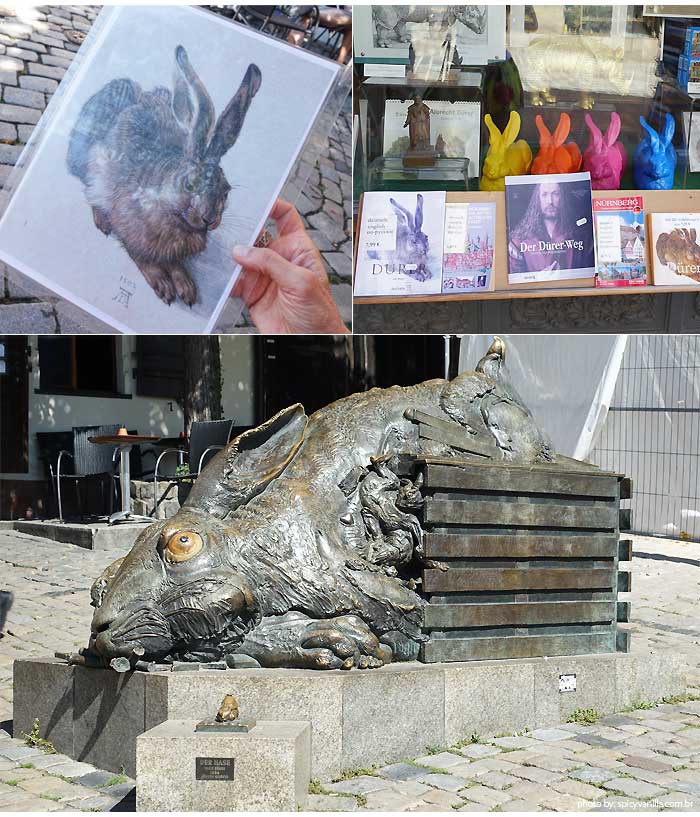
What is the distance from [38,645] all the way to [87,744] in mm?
2047

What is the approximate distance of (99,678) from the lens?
382 cm

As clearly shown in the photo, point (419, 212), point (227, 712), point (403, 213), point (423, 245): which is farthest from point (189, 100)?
point (227, 712)

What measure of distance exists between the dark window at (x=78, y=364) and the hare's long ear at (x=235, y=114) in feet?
14.5

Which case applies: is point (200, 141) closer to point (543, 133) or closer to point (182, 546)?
point (543, 133)

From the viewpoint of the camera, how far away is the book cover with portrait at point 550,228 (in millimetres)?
8242

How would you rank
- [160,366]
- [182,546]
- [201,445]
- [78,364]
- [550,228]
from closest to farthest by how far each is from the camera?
[182,546] < [550,228] < [201,445] < [78,364] < [160,366]

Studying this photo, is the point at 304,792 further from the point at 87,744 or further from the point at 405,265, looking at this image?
the point at 405,265

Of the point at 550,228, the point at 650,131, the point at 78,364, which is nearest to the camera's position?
the point at 550,228

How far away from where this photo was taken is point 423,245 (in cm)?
817

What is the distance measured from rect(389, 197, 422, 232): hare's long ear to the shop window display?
14cm

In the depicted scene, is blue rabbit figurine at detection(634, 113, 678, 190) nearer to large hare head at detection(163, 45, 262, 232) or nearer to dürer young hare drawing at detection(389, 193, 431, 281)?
dürer young hare drawing at detection(389, 193, 431, 281)

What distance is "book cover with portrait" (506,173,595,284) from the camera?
27.0ft

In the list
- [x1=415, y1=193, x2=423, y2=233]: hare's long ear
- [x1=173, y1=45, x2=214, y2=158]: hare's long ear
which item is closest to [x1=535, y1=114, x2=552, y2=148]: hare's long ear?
[x1=415, y1=193, x2=423, y2=233]: hare's long ear

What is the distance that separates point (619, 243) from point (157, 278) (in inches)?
141
